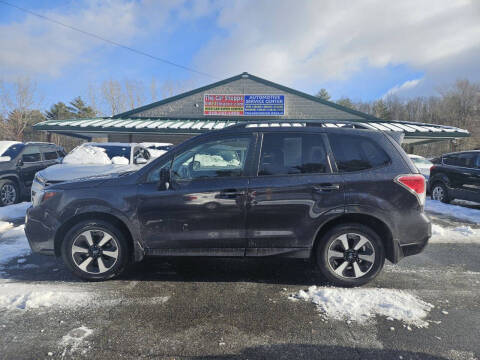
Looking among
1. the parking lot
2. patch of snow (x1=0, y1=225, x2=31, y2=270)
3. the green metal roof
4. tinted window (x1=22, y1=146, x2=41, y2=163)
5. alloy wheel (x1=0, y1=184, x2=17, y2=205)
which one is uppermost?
the green metal roof

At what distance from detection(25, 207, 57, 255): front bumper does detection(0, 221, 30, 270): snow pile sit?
38.1 inches

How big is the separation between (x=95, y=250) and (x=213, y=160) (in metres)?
1.80

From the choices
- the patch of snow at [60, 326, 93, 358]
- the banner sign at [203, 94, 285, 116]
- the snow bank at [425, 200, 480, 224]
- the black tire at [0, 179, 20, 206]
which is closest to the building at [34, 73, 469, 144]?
the banner sign at [203, 94, 285, 116]

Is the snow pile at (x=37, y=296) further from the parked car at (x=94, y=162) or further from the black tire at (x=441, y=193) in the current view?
the black tire at (x=441, y=193)

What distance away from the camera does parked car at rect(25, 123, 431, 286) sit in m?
3.25

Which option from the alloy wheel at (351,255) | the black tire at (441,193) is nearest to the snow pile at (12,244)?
the alloy wheel at (351,255)

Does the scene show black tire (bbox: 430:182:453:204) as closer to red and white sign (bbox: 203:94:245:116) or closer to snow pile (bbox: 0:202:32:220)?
red and white sign (bbox: 203:94:245:116)

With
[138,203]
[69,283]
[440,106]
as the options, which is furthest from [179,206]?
[440,106]

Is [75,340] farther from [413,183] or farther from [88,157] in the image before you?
[88,157]

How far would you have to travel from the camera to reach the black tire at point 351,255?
3309 mm

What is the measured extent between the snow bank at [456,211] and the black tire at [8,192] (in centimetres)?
1174

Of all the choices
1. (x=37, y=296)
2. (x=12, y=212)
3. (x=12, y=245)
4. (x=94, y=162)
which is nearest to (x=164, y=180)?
(x=37, y=296)

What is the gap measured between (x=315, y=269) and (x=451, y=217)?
5314mm

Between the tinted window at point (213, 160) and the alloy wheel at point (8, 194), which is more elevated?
the tinted window at point (213, 160)
